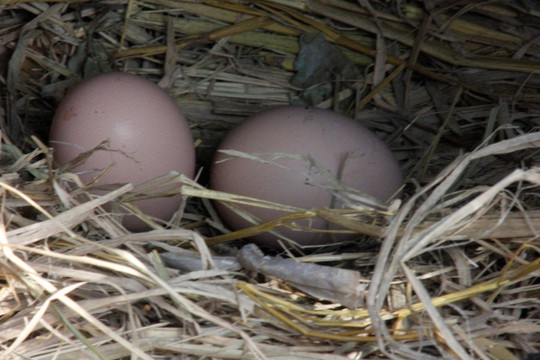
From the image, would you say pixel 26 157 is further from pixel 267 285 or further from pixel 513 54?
pixel 513 54

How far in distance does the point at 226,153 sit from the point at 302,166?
0.14m

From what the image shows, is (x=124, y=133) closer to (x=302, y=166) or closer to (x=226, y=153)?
(x=226, y=153)

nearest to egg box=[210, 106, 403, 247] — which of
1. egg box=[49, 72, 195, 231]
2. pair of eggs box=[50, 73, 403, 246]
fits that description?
pair of eggs box=[50, 73, 403, 246]

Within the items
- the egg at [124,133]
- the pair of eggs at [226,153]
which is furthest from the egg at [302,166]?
the egg at [124,133]

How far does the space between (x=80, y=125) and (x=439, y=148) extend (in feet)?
2.67

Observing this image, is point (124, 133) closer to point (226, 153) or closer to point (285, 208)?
point (226, 153)

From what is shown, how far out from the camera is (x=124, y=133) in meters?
1.21

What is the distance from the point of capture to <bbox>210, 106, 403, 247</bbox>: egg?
3.99 ft

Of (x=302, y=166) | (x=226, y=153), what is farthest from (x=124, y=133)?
(x=302, y=166)

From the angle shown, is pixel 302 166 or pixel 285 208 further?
pixel 302 166

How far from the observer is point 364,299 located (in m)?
0.93

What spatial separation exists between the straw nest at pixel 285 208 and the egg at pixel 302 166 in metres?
0.07

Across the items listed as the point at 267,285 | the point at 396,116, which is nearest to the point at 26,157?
the point at 267,285

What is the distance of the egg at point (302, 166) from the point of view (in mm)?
1215
